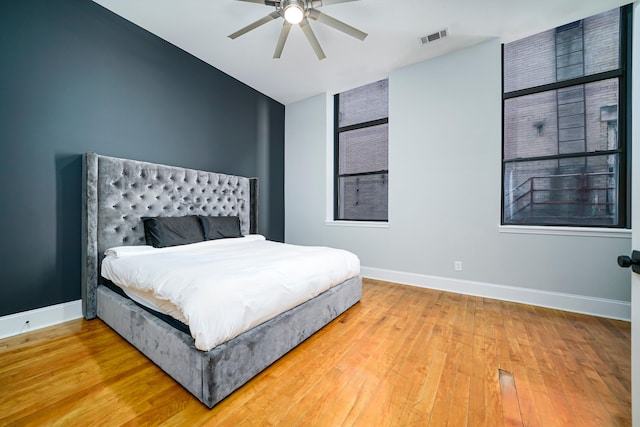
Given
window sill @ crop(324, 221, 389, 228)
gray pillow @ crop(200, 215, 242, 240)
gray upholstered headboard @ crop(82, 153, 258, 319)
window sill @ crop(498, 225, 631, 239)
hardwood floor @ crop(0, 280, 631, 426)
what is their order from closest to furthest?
hardwood floor @ crop(0, 280, 631, 426), gray upholstered headboard @ crop(82, 153, 258, 319), window sill @ crop(498, 225, 631, 239), gray pillow @ crop(200, 215, 242, 240), window sill @ crop(324, 221, 389, 228)

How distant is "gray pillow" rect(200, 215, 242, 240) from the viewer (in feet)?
9.80

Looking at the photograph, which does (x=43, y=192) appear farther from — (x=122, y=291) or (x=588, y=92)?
(x=588, y=92)

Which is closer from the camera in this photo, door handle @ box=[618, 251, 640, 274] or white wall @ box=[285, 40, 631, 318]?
door handle @ box=[618, 251, 640, 274]

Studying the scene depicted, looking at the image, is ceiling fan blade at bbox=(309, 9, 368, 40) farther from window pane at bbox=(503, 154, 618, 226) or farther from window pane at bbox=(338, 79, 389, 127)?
window pane at bbox=(503, 154, 618, 226)

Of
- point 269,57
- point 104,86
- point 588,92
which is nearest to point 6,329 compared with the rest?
point 104,86

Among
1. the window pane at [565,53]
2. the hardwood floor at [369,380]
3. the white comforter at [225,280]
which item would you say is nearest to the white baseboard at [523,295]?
the hardwood floor at [369,380]

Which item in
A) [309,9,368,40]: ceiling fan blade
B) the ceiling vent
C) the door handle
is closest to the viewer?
the door handle

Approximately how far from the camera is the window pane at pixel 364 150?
13.0 ft

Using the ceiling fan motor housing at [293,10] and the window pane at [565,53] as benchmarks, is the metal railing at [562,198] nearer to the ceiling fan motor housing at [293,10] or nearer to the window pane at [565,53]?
the window pane at [565,53]

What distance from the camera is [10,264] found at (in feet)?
6.52

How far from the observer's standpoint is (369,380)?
1488 mm

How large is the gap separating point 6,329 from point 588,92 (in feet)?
19.1

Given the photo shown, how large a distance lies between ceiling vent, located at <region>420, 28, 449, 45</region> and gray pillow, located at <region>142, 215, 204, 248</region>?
3479 mm

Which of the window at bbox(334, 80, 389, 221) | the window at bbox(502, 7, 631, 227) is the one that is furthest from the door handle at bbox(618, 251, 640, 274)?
the window at bbox(334, 80, 389, 221)
